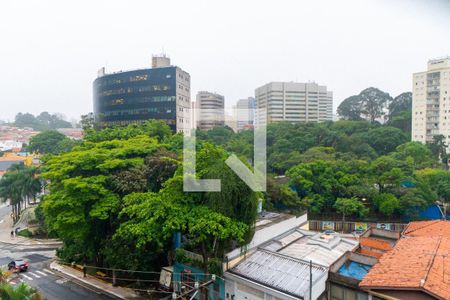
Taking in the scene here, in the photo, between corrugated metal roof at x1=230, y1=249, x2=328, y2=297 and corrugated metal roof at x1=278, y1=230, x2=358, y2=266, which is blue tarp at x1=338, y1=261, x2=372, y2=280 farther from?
corrugated metal roof at x1=230, y1=249, x2=328, y2=297

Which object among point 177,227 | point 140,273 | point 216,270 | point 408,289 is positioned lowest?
point 140,273

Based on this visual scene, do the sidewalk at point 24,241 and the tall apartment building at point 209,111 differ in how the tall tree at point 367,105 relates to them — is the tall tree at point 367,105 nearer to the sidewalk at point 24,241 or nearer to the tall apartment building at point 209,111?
the tall apartment building at point 209,111

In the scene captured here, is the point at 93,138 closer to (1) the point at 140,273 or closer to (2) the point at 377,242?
(1) the point at 140,273

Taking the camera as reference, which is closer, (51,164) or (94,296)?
(94,296)

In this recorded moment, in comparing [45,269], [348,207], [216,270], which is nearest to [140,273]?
[216,270]

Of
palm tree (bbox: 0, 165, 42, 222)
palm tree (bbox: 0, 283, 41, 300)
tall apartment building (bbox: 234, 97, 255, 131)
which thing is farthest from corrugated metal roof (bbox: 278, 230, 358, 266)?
tall apartment building (bbox: 234, 97, 255, 131)

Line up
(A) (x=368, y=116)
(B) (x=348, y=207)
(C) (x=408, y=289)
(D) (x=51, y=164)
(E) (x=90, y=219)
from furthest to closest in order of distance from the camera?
(A) (x=368, y=116)
(B) (x=348, y=207)
(D) (x=51, y=164)
(E) (x=90, y=219)
(C) (x=408, y=289)
